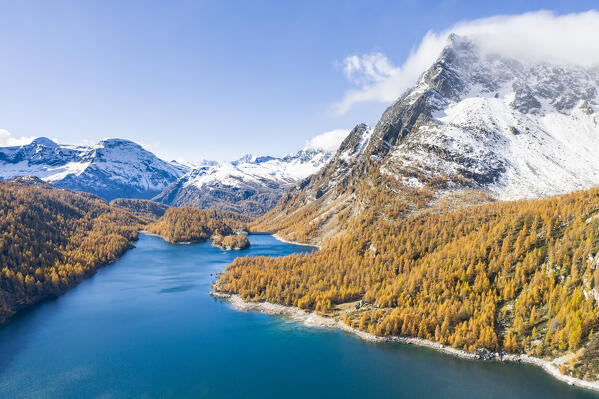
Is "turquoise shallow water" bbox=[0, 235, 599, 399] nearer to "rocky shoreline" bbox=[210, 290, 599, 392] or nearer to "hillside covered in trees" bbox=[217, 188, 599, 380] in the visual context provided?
"rocky shoreline" bbox=[210, 290, 599, 392]

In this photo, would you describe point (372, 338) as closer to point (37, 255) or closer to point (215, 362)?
point (215, 362)

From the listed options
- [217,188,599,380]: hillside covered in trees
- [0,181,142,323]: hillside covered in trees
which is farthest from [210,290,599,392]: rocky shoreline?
[0,181,142,323]: hillside covered in trees

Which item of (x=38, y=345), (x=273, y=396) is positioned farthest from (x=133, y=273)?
(x=273, y=396)

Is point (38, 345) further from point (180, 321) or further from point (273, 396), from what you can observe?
point (273, 396)

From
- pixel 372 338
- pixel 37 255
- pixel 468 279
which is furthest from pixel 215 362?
pixel 37 255

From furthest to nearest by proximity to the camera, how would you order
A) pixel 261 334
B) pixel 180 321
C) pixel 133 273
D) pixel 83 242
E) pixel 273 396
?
1. pixel 83 242
2. pixel 133 273
3. pixel 180 321
4. pixel 261 334
5. pixel 273 396

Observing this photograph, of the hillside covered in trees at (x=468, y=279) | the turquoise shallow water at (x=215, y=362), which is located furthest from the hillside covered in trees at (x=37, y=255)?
the hillside covered in trees at (x=468, y=279)
